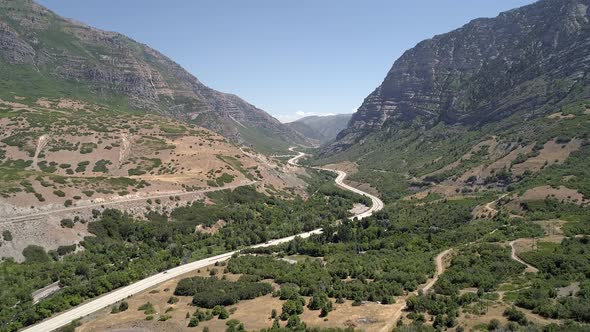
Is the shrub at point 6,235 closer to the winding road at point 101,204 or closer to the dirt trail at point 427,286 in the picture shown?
the winding road at point 101,204

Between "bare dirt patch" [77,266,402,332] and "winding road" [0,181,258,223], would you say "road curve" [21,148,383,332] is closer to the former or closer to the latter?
"bare dirt patch" [77,266,402,332]

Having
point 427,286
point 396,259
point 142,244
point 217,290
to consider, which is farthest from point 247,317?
point 142,244

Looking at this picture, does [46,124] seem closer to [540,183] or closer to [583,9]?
[540,183]

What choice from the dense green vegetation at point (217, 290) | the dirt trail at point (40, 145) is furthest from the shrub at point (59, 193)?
the dense green vegetation at point (217, 290)

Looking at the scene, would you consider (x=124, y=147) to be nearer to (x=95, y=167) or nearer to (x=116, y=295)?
(x=95, y=167)

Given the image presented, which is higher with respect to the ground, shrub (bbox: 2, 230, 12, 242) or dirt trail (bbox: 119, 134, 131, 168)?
dirt trail (bbox: 119, 134, 131, 168)

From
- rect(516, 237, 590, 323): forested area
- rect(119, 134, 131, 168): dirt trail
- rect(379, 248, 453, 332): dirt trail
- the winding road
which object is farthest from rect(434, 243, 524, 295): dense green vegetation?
rect(119, 134, 131, 168): dirt trail

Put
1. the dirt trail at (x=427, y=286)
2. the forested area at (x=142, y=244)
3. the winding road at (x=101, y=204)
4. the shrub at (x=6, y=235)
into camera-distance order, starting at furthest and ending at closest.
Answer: the winding road at (x=101, y=204)
the shrub at (x=6, y=235)
the forested area at (x=142, y=244)
the dirt trail at (x=427, y=286)

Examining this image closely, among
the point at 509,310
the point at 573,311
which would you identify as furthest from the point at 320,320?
the point at 573,311
